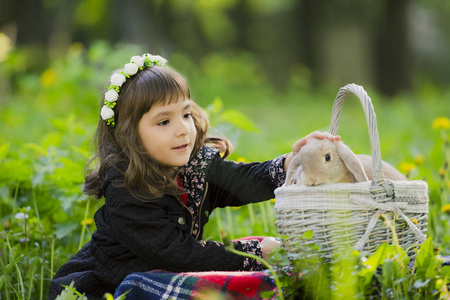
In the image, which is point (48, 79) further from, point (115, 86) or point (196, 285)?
point (196, 285)

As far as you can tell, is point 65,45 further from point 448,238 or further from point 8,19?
point 448,238

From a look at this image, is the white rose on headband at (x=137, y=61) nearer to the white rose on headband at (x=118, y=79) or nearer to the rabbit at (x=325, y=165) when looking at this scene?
the white rose on headband at (x=118, y=79)

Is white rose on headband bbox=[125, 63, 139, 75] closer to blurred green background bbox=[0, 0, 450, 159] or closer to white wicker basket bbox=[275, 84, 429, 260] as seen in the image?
white wicker basket bbox=[275, 84, 429, 260]

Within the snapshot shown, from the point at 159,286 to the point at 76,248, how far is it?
112 cm

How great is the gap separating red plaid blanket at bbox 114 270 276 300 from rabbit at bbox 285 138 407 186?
15.6 inches

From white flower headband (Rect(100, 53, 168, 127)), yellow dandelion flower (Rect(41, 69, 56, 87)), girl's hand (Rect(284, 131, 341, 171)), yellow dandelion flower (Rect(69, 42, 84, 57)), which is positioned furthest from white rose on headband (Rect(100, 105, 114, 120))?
yellow dandelion flower (Rect(41, 69, 56, 87))

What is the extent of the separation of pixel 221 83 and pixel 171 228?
373 inches

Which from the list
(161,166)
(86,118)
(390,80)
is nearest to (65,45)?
(86,118)

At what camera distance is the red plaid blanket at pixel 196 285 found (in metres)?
2.02

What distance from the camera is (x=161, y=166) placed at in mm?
2463

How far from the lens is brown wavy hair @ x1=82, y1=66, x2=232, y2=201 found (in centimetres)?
232

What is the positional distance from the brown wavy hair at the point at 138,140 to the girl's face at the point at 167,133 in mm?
25

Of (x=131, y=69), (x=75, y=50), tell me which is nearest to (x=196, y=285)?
(x=131, y=69)

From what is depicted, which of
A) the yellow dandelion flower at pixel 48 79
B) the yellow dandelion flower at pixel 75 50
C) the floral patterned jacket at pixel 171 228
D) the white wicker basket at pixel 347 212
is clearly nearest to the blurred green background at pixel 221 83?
the yellow dandelion flower at pixel 48 79
